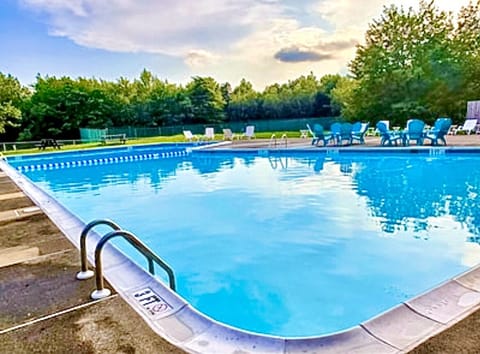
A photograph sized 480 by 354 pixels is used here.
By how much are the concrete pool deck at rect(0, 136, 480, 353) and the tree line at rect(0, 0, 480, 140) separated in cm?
2098

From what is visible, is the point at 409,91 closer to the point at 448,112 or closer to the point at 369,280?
the point at 448,112

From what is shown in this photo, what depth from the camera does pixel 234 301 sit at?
3.25 metres

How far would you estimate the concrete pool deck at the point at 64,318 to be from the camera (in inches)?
74.4

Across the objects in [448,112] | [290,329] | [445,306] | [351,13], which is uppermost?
[351,13]

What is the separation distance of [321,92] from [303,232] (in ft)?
87.0

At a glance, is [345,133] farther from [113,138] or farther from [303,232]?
[113,138]

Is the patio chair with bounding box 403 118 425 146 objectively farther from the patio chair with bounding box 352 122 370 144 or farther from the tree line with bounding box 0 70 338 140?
the tree line with bounding box 0 70 338 140

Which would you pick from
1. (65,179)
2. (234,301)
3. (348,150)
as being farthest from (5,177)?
(348,150)

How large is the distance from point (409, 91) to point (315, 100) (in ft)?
30.1

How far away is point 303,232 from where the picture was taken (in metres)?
4.80

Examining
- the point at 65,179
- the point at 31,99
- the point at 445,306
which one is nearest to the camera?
the point at 445,306

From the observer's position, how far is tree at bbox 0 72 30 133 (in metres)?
21.4

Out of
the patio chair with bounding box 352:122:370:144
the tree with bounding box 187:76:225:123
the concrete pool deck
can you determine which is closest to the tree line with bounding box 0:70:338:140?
the tree with bounding box 187:76:225:123

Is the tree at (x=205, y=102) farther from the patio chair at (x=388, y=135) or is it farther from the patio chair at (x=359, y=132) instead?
the patio chair at (x=388, y=135)
